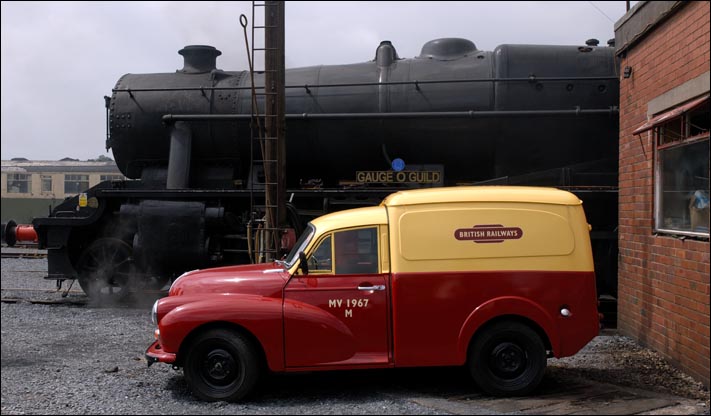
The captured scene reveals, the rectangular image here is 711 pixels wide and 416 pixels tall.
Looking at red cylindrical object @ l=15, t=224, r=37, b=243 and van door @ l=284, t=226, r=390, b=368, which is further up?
red cylindrical object @ l=15, t=224, r=37, b=243

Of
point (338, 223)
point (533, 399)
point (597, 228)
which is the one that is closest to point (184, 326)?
point (338, 223)

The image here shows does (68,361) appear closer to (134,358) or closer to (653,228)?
(134,358)

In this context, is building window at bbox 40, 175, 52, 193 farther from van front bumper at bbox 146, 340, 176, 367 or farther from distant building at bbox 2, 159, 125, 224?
van front bumper at bbox 146, 340, 176, 367

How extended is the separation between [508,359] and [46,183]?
24441mm

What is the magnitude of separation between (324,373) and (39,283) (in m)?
9.54

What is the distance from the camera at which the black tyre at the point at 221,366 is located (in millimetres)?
5246

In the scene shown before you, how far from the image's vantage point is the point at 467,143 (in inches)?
370

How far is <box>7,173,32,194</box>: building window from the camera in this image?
24.7m

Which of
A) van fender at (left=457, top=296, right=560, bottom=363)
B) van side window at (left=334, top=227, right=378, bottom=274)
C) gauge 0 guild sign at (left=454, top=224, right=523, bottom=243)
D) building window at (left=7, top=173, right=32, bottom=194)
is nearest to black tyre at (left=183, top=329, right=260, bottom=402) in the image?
van side window at (left=334, top=227, right=378, bottom=274)

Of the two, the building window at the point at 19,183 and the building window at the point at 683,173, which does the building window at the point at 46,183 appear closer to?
the building window at the point at 19,183

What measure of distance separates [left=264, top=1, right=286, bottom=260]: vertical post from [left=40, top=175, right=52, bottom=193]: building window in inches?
781

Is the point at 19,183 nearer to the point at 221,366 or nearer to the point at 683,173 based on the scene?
the point at 221,366

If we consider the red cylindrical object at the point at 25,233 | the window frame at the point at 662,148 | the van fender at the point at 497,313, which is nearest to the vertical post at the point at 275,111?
the van fender at the point at 497,313

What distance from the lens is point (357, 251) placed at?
18.3 ft
